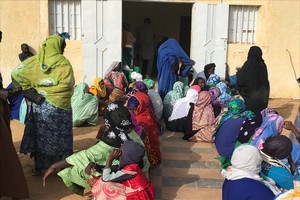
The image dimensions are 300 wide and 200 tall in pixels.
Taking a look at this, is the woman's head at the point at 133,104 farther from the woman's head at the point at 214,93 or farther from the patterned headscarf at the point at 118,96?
the woman's head at the point at 214,93

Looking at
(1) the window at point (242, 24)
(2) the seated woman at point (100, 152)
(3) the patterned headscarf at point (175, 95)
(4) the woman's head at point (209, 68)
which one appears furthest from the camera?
(1) the window at point (242, 24)

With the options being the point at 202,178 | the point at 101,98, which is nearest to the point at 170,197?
the point at 202,178

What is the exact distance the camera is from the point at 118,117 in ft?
12.8

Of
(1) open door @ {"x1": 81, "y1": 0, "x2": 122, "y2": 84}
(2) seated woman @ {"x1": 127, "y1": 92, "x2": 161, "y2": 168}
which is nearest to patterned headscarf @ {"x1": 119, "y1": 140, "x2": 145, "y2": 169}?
(2) seated woman @ {"x1": 127, "y1": 92, "x2": 161, "y2": 168}

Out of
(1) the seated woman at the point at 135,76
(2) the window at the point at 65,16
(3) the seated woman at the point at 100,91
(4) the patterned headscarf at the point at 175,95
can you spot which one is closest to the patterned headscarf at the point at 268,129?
(4) the patterned headscarf at the point at 175,95

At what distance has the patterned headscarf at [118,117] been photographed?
154 inches

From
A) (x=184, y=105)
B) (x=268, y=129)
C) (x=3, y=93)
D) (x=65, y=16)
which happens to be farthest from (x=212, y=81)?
(x=3, y=93)

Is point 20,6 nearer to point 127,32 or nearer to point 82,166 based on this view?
point 127,32

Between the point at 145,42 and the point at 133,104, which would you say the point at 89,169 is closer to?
the point at 133,104

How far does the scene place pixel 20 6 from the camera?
28.6 feet

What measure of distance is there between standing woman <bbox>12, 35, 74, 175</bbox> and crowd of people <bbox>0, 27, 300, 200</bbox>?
0.04ft

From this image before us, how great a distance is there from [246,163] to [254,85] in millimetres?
2846

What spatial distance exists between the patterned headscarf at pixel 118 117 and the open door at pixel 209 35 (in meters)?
5.55

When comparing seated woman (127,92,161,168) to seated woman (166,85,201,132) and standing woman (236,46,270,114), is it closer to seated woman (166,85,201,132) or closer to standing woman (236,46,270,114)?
seated woman (166,85,201,132)
